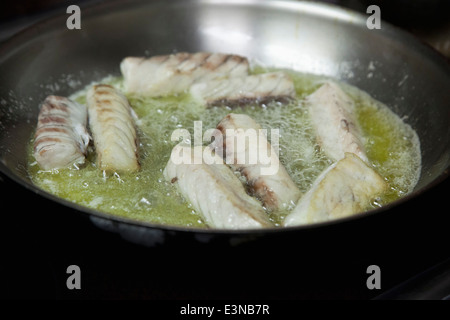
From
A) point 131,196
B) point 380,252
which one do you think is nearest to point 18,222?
point 131,196

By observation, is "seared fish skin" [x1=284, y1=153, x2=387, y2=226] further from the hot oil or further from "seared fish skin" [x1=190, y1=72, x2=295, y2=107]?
"seared fish skin" [x1=190, y1=72, x2=295, y2=107]

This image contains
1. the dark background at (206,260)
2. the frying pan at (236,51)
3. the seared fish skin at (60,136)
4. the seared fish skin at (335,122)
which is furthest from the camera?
the frying pan at (236,51)

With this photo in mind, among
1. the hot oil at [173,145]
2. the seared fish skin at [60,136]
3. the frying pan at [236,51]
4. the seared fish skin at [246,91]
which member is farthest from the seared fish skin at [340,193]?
the seared fish skin at [60,136]

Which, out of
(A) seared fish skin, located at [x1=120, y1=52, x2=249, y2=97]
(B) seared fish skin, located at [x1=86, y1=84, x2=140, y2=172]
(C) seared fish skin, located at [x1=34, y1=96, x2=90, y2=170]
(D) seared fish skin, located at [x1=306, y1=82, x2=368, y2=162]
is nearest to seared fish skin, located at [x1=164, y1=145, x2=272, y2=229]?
(B) seared fish skin, located at [x1=86, y1=84, x2=140, y2=172]

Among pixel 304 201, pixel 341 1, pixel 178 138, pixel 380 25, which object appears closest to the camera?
pixel 304 201

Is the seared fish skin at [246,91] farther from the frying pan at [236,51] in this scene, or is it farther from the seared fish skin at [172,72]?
the frying pan at [236,51]
